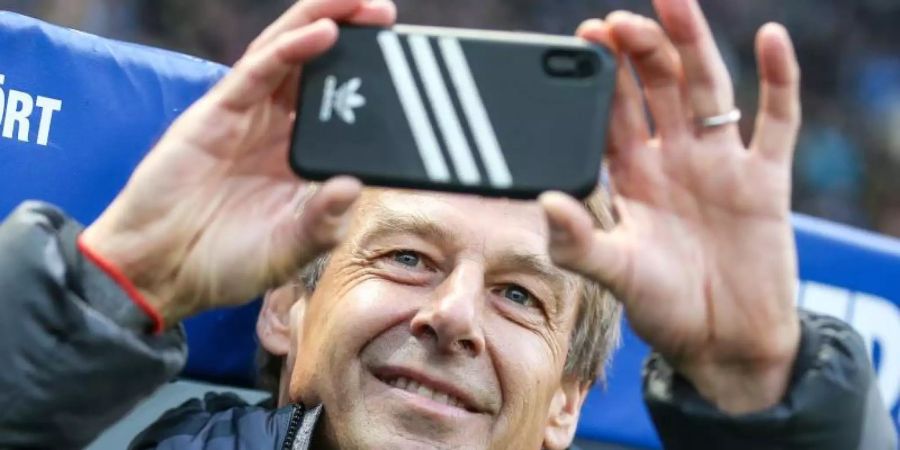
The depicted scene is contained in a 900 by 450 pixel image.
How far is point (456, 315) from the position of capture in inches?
69.2

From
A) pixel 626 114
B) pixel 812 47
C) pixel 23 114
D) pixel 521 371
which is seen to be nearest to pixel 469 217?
pixel 521 371

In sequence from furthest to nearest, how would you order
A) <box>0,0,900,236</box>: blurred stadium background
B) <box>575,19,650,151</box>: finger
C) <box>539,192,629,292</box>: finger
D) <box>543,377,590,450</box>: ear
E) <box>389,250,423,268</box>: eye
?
<box>0,0,900,236</box>: blurred stadium background
<box>543,377,590,450</box>: ear
<box>389,250,423,268</box>: eye
<box>575,19,650,151</box>: finger
<box>539,192,629,292</box>: finger

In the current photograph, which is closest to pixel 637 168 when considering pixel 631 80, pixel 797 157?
pixel 631 80

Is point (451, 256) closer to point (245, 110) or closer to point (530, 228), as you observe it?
point (530, 228)

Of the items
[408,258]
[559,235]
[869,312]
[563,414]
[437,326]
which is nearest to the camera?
[559,235]

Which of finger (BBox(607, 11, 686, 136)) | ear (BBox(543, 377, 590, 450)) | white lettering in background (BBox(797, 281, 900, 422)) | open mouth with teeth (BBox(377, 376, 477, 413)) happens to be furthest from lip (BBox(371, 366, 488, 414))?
white lettering in background (BBox(797, 281, 900, 422))

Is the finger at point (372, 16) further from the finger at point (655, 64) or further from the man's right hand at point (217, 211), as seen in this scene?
the finger at point (655, 64)

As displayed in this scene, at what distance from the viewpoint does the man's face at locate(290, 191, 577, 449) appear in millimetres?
1773

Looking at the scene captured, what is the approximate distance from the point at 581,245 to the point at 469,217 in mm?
522

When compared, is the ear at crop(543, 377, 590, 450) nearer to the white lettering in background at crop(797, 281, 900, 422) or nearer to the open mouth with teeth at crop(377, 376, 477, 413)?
the open mouth with teeth at crop(377, 376, 477, 413)

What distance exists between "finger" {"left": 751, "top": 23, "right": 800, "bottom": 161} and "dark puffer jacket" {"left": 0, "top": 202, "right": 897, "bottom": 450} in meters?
0.21

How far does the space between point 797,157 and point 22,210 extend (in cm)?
374

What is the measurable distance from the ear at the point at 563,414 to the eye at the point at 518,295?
174 mm

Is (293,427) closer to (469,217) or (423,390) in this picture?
(423,390)
